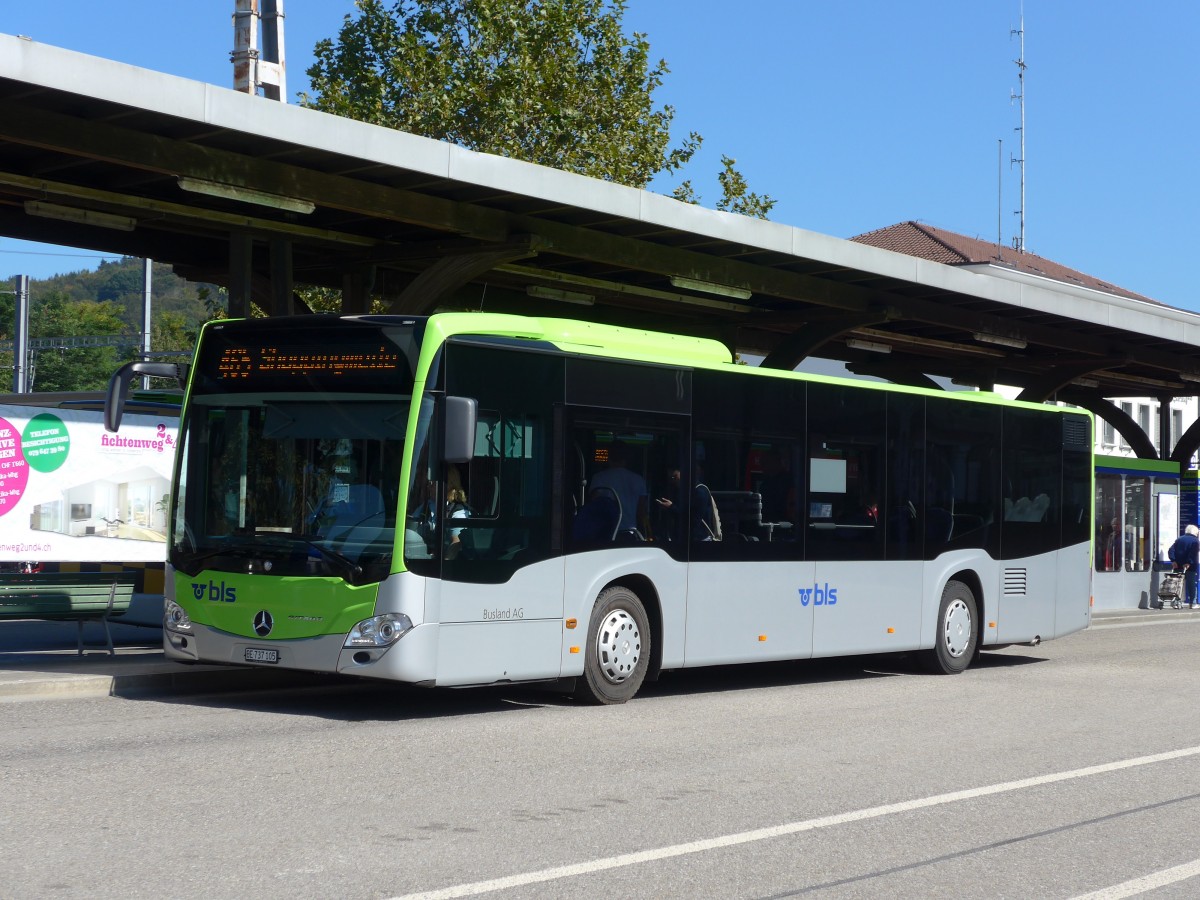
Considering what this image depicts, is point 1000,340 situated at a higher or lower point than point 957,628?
higher

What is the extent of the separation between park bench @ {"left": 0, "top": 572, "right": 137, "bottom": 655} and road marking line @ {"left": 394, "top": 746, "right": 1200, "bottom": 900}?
25.1 feet

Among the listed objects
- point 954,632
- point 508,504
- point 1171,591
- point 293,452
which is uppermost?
point 293,452

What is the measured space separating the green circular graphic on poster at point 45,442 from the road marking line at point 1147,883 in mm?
11422

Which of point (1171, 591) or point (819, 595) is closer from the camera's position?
point (819, 595)

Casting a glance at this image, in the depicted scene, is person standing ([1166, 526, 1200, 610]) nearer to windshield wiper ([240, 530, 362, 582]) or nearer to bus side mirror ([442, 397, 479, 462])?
bus side mirror ([442, 397, 479, 462])

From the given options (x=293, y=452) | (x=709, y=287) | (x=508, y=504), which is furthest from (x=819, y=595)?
(x=709, y=287)

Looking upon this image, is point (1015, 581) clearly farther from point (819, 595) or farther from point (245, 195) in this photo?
point (245, 195)

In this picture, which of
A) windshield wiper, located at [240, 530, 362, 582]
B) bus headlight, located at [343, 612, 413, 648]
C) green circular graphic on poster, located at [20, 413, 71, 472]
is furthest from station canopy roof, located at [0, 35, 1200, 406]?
bus headlight, located at [343, 612, 413, 648]

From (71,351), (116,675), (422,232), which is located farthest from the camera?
(71,351)

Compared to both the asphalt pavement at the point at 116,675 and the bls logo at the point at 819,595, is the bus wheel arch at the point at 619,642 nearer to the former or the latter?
the bls logo at the point at 819,595

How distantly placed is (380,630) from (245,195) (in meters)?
5.01

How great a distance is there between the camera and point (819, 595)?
14453mm

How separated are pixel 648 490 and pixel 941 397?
187 inches

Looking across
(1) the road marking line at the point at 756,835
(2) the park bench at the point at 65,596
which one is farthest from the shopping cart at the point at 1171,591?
(2) the park bench at the point at 65,596
